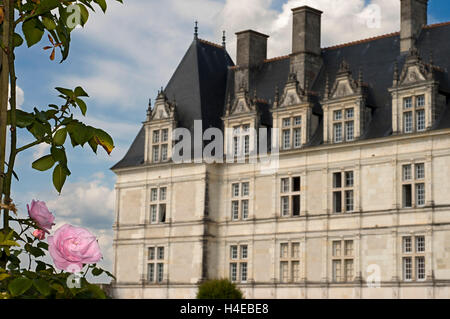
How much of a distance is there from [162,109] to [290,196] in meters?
7.49

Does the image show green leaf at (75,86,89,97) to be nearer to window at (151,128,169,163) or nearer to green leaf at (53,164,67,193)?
green leaf at (53,164,67,193)

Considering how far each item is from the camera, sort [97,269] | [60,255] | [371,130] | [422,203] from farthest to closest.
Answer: [371,130] → [422,203] → [97,269] → [60,255]

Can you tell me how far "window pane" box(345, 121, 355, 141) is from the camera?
97.1 feet

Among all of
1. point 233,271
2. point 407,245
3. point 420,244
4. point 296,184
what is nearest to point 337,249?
point 407,245

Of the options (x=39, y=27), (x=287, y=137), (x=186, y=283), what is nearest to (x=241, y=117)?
(x=287, y=137)

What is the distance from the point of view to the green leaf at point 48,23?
2.60 m

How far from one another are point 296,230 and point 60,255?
28600mm

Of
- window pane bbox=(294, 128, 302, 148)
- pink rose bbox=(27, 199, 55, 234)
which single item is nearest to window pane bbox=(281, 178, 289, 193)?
window pane bbox=(294, 128, 302, 148)

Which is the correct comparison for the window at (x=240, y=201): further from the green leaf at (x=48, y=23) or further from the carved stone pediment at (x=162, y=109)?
the green leaf at (x=48, y=23)

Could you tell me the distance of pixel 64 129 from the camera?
2.47m

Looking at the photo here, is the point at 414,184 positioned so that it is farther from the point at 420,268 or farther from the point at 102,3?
the point at 102,3

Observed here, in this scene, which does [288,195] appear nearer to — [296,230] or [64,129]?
[296,230]

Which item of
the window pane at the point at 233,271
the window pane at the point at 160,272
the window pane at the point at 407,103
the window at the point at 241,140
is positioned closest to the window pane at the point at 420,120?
the window pane at the point at 407,103

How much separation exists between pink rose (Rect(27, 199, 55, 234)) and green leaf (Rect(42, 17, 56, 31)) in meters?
0.57
